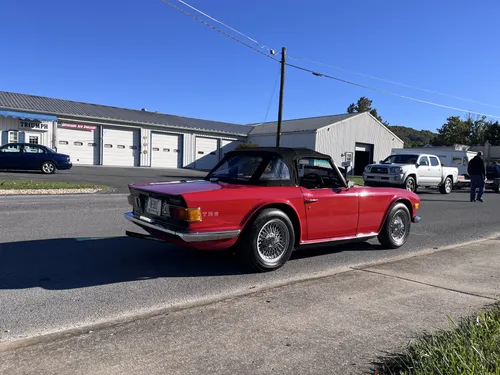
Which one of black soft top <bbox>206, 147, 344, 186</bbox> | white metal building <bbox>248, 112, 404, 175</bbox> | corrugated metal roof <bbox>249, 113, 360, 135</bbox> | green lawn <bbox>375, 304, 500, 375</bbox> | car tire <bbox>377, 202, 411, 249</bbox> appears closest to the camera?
green lawn <bbox>375, 304, 500, 375</bbox>

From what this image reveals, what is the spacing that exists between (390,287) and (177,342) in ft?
8.59

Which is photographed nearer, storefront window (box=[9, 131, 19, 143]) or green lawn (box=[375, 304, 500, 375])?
green lawn (box=[375, 304, 500, 375])

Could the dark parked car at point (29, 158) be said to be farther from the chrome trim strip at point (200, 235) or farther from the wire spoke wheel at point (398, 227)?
the wire spoke wheel at point (398, 227)

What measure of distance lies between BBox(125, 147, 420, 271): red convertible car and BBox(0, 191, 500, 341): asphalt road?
41 cm

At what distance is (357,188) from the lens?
19.8ft

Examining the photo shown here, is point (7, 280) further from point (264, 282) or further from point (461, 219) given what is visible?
point (461, 219)

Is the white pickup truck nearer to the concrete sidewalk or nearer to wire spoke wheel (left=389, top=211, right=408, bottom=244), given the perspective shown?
wire spoke wheel (left=389, top=211, right=408, bottom=244)

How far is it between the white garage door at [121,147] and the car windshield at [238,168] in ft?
89.4

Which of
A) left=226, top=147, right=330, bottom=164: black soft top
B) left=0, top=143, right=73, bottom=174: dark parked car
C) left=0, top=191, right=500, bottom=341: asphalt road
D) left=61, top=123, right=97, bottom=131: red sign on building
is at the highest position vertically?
left=61, top=123, right=97, bottom=131: red sign on building

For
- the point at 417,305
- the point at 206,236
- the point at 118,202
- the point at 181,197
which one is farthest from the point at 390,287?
the point at 118,202

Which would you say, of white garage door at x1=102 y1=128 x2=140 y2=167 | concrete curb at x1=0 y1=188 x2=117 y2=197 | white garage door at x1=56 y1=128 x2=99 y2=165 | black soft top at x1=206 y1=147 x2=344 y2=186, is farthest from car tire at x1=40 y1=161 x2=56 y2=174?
black soft top at x1=206 y1=147 x2=344 y2=186

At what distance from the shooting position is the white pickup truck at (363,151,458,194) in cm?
1820

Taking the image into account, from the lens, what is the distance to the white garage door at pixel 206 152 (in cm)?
3744

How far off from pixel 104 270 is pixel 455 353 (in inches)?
151
